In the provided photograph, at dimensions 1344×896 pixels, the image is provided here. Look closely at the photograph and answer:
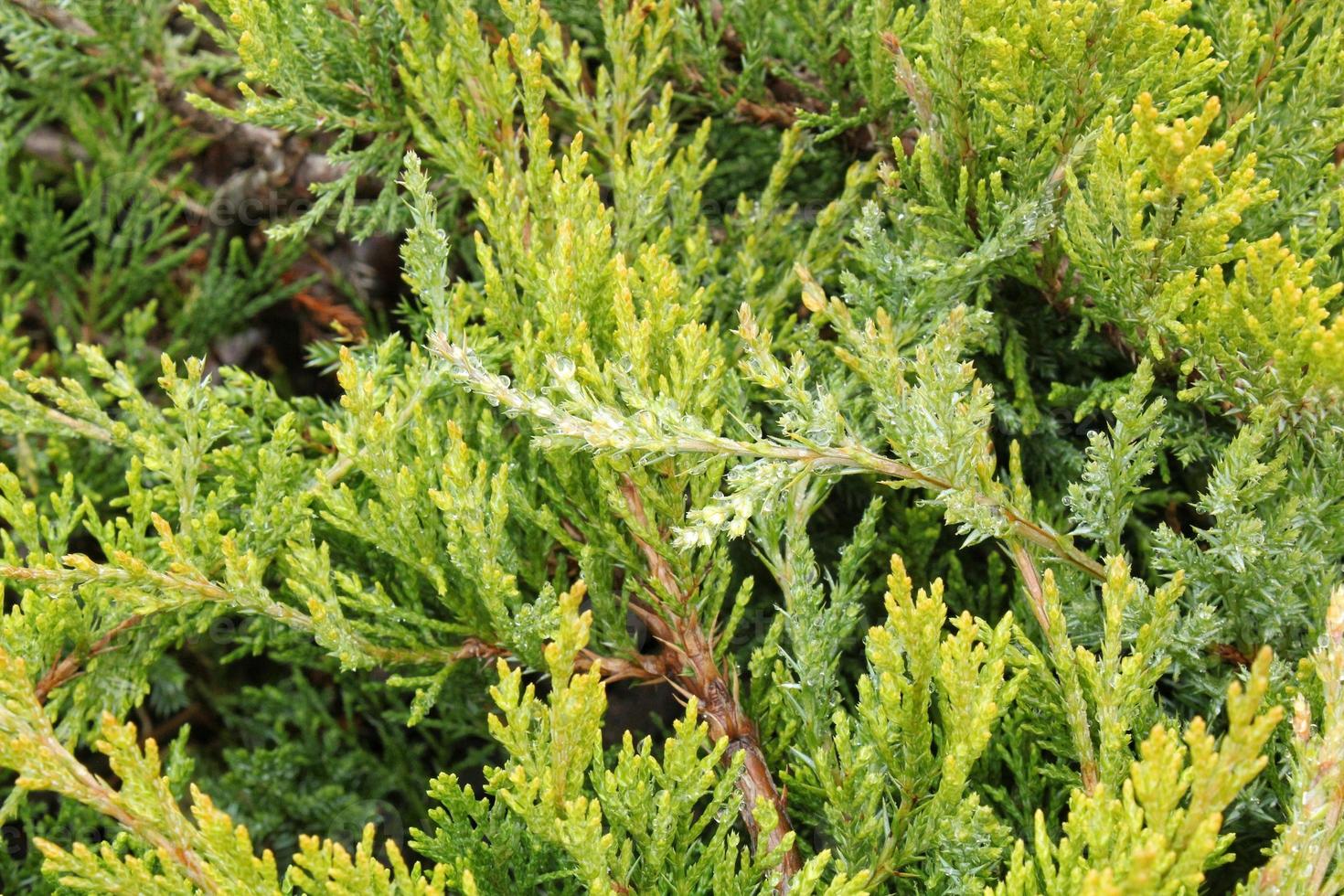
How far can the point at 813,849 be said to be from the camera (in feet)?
6.66

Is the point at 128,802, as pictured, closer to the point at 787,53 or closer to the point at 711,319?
the point at 711,319

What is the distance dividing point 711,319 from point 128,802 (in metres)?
1.50

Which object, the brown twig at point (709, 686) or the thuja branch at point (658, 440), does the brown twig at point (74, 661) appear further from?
the brown twig at point (709, 686)

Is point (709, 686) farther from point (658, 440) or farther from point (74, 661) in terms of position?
point (74, 661)

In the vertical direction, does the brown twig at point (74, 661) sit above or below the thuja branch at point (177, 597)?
below

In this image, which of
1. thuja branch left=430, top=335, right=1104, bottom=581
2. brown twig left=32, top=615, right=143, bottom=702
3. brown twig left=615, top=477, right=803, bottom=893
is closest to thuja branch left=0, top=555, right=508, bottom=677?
brown twig left=32, top=615, right=143, bottom=702

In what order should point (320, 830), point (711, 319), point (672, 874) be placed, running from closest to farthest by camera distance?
point (672, 874), point (711, 319), point (320, 830)

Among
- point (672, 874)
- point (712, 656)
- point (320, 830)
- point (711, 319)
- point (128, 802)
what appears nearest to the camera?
point (128, 802)

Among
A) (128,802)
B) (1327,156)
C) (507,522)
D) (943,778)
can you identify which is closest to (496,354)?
(507,522)

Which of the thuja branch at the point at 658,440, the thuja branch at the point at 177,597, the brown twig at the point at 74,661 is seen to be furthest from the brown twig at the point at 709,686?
the brown twig at the point at 74,661

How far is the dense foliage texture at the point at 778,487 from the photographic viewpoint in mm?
1546

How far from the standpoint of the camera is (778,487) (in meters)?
1.63

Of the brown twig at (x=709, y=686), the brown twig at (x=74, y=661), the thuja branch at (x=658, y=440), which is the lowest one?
the brown twig at (x=74, y=661)

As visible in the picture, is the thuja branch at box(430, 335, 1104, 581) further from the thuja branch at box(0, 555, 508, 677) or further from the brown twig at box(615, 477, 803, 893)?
the thuja branch at box(0, 555, 508, 677)
